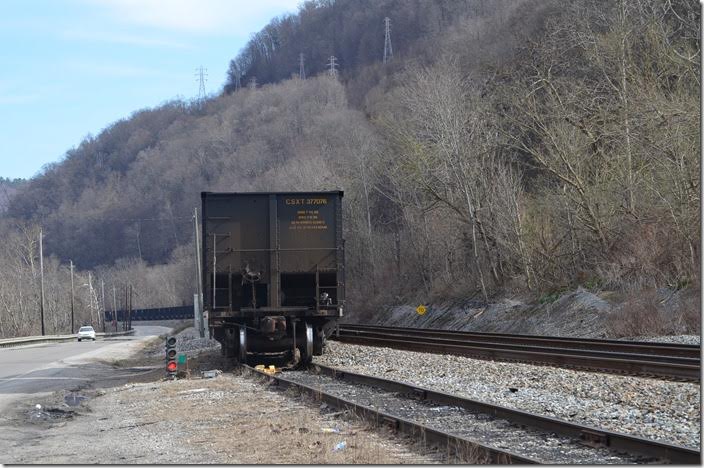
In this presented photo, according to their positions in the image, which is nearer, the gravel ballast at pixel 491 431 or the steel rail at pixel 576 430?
the steel rail at pixel 576 430

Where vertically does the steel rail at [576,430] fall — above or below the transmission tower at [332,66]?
below

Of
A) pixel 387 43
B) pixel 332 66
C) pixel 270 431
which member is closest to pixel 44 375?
pixel 270 431

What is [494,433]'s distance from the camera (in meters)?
10.4

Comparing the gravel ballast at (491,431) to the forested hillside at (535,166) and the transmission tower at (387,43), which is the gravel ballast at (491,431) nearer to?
the forested hillside at (535,166)

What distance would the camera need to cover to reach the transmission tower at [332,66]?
158625 mm

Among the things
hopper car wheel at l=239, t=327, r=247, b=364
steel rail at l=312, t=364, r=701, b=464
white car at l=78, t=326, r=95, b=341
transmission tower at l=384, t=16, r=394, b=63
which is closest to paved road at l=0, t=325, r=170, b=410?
hopper car wheel at l=239, t=327, r=247, b=364

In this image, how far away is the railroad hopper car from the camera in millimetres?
20672

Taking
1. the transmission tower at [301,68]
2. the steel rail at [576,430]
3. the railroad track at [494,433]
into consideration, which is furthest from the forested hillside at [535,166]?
the transmission tower at [301,68]

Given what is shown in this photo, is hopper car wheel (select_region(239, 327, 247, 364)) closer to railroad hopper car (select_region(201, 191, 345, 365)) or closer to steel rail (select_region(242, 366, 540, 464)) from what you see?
railroad hopper car (select_region(201, 191, 345, 365))

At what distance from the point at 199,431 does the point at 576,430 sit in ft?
15.9

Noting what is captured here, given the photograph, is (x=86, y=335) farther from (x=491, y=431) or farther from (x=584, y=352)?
(x=491, y=431)

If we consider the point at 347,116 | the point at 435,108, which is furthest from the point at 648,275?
the point at 347,116

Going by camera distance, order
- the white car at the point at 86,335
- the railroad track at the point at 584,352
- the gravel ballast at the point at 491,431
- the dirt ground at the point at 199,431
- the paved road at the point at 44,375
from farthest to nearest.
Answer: the white car at the point at 86,335 → the paved road at the point at 44,375 → the railroad track at the point at 584,352 → the dirt ground at the point at 199,431 → the gravel ballast at the point at 491,431

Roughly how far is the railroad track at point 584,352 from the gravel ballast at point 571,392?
0.62 m
